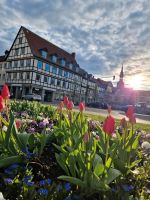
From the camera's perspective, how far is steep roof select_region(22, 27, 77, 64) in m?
39.2

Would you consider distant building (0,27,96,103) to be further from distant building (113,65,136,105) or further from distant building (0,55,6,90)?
distant building (113,65,136,105)

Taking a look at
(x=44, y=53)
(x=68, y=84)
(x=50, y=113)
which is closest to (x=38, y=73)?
(x=44, y=53)

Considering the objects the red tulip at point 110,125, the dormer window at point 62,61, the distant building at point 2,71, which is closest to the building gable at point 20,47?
the distant building at point 2,71

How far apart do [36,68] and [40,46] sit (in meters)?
5.07

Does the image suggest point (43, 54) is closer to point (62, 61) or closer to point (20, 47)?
point (20, 47)

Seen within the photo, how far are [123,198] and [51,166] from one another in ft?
3.04

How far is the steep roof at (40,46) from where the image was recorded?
39.2 meters

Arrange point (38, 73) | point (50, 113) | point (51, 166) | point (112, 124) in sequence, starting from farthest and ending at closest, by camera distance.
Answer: point (38, 73)
point (50, 113)
point (51, 166)
point (112, 124)

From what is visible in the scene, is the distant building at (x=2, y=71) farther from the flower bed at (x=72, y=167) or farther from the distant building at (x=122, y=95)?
the flower bed at (x=72, y=167)

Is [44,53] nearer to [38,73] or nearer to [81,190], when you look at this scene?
[38,73]

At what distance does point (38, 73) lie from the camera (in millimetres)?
39656

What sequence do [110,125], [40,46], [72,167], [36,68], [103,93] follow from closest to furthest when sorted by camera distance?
[110,125] → [72,167] → [36,68] → [40,46] → [103,93]

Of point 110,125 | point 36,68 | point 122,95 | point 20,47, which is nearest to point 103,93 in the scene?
point 122,95

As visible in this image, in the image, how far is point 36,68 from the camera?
128 feet
